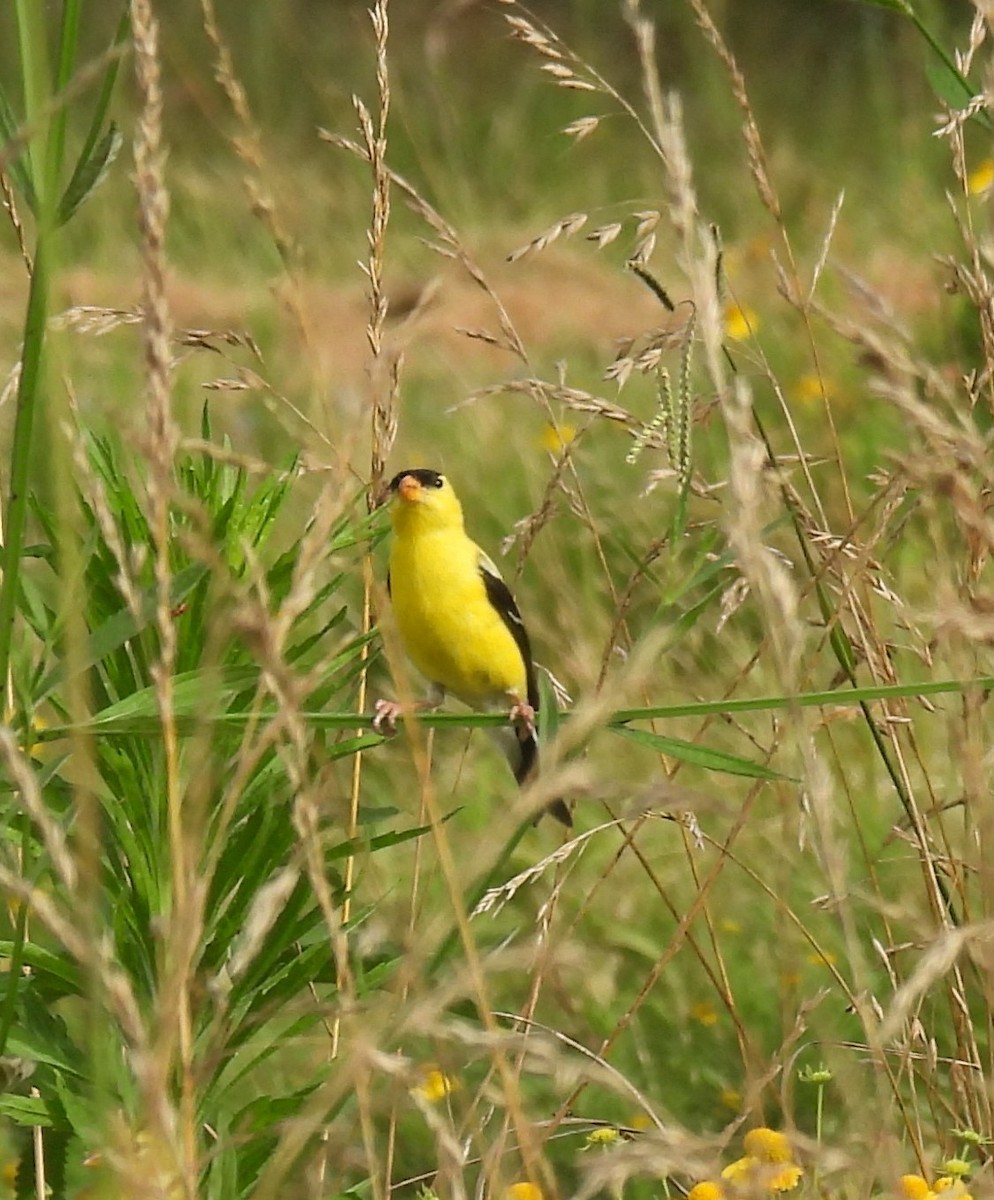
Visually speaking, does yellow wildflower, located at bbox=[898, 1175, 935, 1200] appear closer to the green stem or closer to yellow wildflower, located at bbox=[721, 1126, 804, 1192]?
yellow wildflower, located at bbox=[721, 1126, 804, 1192]

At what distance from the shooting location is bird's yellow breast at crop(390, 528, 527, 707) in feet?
8.98

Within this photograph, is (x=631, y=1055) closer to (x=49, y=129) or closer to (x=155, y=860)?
(x=155, y=860)

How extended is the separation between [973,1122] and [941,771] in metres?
1.43

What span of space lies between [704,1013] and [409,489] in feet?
3.00

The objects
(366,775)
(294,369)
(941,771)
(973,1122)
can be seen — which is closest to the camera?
(973,1122)

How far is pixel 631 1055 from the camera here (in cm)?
290

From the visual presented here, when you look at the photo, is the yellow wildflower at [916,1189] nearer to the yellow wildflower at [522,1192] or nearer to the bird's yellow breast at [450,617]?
the yellow wildflower at [522,1192]

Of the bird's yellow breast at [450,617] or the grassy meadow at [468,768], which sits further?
the bird's yellow breast at [450,617]

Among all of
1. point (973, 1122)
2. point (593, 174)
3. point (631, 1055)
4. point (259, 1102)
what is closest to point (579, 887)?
point (631, 1055)

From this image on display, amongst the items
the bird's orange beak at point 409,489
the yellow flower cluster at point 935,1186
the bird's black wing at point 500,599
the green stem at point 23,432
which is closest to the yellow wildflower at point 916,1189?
the yellow flower cluster at point 935,1186

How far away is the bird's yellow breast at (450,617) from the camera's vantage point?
2.74 metres

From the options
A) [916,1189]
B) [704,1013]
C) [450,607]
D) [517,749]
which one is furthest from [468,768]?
[916,1189]

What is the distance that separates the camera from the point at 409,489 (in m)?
2.81

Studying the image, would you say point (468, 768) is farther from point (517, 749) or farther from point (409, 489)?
point (409, 489)
